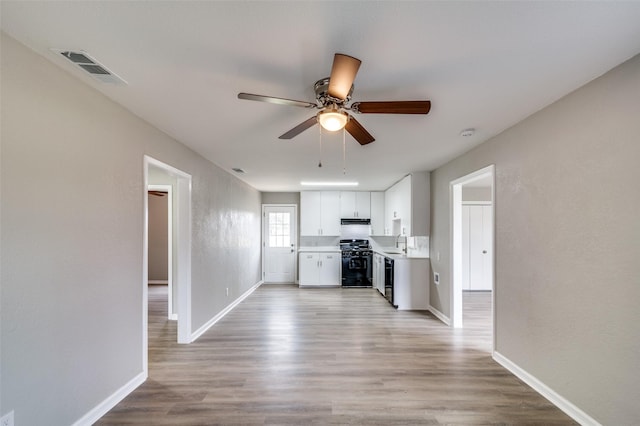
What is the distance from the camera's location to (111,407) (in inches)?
90.6

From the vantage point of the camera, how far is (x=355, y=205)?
7414 millimetres

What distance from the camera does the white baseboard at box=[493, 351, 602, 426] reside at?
2.10 metres

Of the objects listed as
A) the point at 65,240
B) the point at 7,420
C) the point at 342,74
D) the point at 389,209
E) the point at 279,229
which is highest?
the point at 342,74

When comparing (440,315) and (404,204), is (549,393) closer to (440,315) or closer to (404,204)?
(440,315)

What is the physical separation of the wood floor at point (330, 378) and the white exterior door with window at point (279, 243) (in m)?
3.01

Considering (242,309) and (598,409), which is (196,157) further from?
(598,409)

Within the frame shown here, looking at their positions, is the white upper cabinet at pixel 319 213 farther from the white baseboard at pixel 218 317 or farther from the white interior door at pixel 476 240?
the white interior door at pixel 476 240

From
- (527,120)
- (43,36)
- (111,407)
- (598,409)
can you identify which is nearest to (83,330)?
(111,407)

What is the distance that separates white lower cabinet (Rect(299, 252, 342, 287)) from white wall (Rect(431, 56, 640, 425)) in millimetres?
4274

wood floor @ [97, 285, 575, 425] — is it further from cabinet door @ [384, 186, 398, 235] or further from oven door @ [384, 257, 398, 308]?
cabinet door @ [384, 186, 398, 235]

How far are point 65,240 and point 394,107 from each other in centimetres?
226

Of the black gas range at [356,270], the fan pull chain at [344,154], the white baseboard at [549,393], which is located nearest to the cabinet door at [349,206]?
the black gas range at [356,270]

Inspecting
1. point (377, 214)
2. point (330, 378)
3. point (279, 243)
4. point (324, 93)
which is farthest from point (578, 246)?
point (279, 243)

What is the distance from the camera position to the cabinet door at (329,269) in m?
7.08
